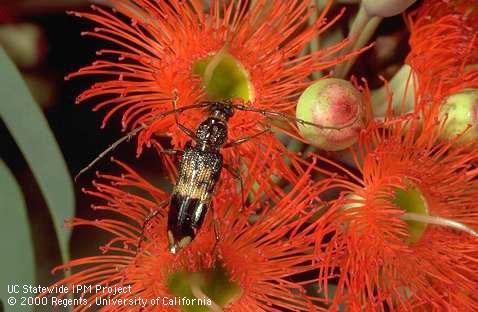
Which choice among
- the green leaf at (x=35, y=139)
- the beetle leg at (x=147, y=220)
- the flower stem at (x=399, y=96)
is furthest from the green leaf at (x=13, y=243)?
the flower stem at (x=399, y=96)

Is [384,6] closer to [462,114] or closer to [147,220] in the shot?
[462,114]

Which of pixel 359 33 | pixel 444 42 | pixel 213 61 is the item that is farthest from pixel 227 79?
pixel 444 42

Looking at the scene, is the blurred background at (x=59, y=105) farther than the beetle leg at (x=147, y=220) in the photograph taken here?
Yes

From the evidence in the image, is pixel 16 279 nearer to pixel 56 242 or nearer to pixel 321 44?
pixel 56 242

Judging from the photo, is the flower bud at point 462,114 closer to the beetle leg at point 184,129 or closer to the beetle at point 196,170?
the beetle at point 196,170

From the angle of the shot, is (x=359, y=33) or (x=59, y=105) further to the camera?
(x=59, y=105)

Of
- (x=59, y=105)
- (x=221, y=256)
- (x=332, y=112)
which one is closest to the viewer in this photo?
(x=332, y=112)
